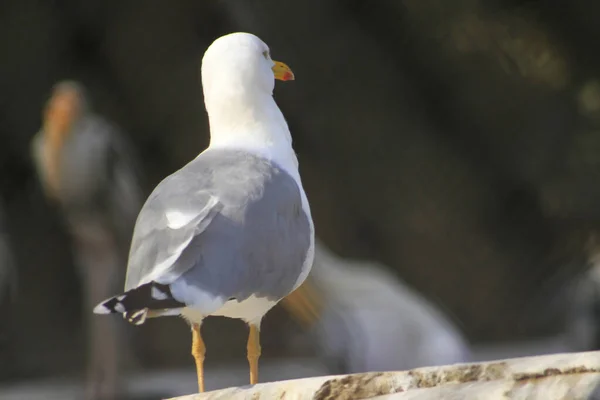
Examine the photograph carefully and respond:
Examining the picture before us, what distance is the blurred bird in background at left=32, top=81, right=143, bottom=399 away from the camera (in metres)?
5.06

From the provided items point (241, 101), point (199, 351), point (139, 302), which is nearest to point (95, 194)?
point (241, 101)

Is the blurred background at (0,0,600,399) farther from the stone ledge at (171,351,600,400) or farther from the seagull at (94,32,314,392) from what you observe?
the stone ledge at (171,351,600,400)

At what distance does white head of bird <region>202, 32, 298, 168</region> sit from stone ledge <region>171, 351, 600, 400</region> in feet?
1.55

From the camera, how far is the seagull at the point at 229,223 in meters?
1.81

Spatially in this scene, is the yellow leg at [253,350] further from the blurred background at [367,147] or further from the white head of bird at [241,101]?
the blurred background at [367,147]

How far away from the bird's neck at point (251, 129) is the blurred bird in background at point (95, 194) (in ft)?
9.46

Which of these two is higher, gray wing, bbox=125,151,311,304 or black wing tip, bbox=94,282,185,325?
gray wing, bbox=125,151,311,304

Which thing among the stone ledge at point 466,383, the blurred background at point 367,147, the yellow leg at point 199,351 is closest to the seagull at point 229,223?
the yellow leg at point 199,351

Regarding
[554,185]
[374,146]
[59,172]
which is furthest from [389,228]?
[59,172]

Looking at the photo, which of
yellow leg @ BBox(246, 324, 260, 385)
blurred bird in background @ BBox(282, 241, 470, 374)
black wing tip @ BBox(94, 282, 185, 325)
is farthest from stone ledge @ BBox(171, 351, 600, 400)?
blurred bird in background @ BBox(282, 241, 470, 374)

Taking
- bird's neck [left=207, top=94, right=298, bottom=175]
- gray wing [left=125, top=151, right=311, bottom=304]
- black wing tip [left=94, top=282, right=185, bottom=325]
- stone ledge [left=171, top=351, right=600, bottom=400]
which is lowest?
stone ledge [left=171, top=351, right=600, bottom=400]

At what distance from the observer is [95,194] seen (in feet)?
17.0

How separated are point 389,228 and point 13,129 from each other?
170 centimetres

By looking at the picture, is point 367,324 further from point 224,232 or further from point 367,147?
point 224,232
